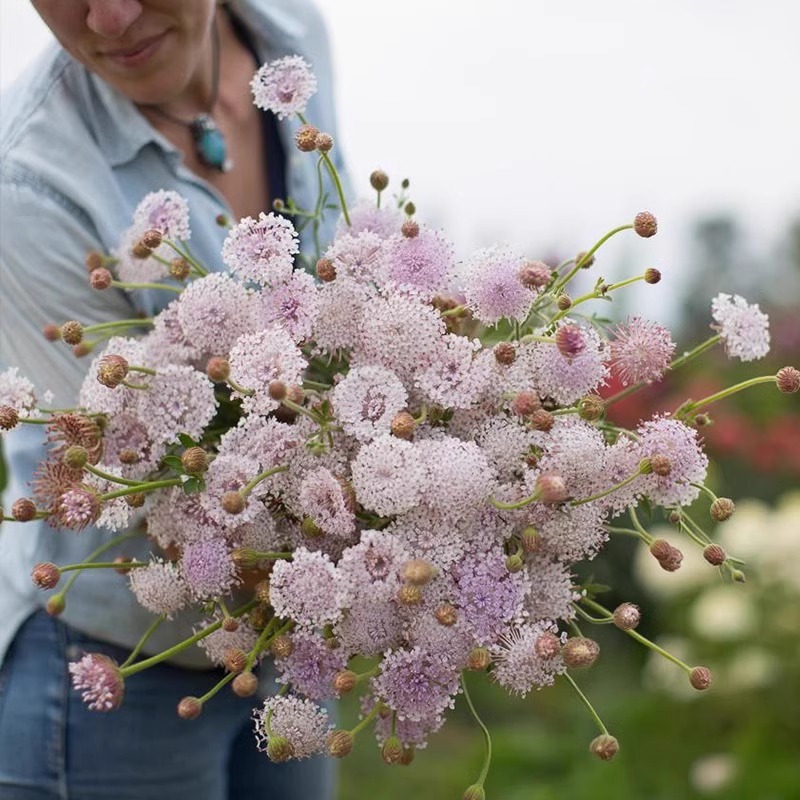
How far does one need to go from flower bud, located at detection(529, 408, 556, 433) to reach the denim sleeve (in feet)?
1.53

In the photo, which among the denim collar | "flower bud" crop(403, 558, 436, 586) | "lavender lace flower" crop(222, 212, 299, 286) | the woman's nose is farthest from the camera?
the denim collar

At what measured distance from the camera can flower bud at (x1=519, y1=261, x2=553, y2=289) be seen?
2.69ft

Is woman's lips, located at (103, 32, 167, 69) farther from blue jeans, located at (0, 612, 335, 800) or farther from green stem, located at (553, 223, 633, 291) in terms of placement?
blue jeans, located at (0, 612, 335, 800)

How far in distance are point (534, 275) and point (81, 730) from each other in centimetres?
72

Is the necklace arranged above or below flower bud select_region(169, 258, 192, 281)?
below

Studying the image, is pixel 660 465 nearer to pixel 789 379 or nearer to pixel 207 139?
pixel 789 379

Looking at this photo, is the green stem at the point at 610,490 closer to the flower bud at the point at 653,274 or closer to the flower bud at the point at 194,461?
the flower bud at the point at 653,274

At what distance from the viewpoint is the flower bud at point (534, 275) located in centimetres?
82

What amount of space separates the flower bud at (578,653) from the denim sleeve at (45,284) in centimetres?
55

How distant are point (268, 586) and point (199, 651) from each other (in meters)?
0.36

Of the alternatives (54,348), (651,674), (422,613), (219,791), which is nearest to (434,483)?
(422,613)

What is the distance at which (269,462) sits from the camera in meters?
0.84

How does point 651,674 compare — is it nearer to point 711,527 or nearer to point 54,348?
point 711,527

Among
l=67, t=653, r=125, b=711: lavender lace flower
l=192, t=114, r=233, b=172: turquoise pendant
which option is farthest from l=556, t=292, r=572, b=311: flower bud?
l=192, t=114, r=233, b=172: turquoise pendant
